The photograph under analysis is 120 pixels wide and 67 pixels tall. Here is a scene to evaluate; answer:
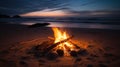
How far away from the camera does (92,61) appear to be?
5.23 metres

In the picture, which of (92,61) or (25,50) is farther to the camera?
(25,50)

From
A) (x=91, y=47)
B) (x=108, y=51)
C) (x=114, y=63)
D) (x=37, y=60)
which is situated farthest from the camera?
(x=91, y=47)

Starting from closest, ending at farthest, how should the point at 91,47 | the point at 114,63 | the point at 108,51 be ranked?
the point at 114,63, the point at 108,51, the point at 91,47

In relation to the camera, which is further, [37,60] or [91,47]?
[91,47]

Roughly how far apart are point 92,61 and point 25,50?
3.03m

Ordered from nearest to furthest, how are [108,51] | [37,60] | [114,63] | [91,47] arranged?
[114,63] < [37,60] < [108,51] < [91,47]

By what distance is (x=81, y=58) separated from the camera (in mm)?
5488

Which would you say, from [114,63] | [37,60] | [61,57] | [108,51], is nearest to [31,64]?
[37,60]

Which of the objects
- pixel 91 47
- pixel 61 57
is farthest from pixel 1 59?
pixel 91 47

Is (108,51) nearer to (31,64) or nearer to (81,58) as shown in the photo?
(81,58)

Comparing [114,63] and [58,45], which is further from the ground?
[58,45]

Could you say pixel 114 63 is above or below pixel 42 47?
below

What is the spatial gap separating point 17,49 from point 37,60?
1.77 m

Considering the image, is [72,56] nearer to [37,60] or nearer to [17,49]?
[37,60]
